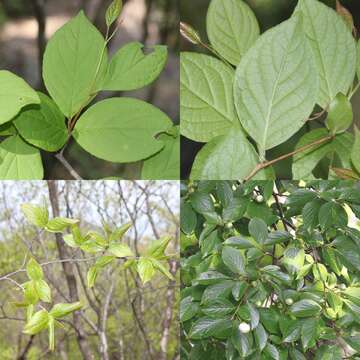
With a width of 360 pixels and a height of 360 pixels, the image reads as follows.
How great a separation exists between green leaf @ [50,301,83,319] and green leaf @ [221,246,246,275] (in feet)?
0.83

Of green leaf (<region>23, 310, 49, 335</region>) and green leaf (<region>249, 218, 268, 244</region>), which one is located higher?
green leaf (<region>249, 218, 268, 244</region>)

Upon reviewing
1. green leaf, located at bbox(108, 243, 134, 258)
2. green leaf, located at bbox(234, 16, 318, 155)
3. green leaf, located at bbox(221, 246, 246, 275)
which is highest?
green leaf, located at bbox(234, 16, 318, 155)

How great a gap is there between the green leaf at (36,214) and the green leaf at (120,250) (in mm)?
116

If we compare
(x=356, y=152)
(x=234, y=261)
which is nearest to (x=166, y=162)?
(x=234, y=261)

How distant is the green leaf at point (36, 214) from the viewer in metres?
1.18

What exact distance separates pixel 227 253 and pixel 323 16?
41 centimetres

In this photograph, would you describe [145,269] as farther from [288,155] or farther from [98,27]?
[98,27]

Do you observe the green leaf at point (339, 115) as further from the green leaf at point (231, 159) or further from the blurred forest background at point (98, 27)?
the blurred forest background at point (98, 27)

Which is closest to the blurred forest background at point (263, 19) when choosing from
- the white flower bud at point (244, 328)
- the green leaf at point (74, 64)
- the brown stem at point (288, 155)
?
the brown stem at point (288, 155)

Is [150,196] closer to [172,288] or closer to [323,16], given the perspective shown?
[172,288]

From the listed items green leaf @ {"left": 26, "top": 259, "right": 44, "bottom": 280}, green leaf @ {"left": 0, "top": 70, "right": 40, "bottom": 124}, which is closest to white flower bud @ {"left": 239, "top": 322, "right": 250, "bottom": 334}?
green leaf @ {"left": 26, "top": 259, "right": 44, "bottom": 280}

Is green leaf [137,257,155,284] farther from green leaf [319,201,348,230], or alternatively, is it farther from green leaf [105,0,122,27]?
green leaf [105,0,122,27]

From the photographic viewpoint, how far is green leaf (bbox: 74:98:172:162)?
3.89 feet

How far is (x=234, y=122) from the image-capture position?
1183mm
